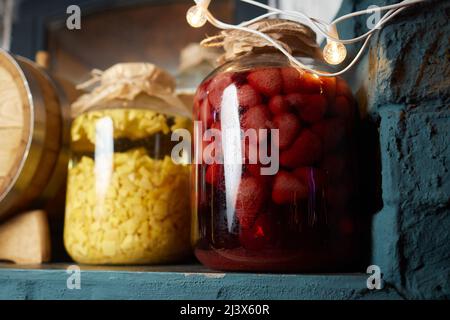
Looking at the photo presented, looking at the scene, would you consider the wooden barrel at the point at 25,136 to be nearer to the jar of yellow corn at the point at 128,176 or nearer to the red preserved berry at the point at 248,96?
the jar of yellow corn at the point at 128,176

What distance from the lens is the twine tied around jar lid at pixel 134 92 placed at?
831mm

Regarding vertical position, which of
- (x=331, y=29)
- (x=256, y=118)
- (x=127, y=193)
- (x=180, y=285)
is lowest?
(x=180, y=285)

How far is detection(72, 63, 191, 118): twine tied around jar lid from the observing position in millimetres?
831

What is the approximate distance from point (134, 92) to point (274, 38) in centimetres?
26

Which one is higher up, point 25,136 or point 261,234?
point 25,136

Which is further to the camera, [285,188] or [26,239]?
[26,239]

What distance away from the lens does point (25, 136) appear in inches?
32.1

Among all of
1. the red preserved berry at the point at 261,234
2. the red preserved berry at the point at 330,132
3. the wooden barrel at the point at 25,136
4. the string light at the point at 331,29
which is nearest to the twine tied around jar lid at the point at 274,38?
the string light at the point at 331,29

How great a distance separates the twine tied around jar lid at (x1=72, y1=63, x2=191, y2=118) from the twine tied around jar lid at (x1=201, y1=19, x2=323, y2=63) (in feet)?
0.56

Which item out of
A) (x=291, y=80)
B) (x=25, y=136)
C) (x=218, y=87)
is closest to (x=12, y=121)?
(x=25, y=136)

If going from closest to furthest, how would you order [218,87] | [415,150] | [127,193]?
[415,150] → [218,87] → [127,193]

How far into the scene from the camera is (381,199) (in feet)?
2.09

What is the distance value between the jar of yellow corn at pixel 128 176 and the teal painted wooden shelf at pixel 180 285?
9 cm

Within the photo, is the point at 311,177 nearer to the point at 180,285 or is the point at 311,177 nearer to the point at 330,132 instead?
the point at 330,132
